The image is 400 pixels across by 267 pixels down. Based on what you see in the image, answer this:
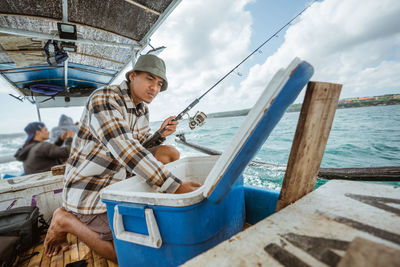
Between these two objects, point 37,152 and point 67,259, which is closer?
point 67,259

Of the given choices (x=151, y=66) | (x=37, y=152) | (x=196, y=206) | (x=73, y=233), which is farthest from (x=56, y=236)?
(x=37, y=152)

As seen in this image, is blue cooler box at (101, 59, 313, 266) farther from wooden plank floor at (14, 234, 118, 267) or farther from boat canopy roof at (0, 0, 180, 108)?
boat canopy roof at (0, 0, 180, 108)

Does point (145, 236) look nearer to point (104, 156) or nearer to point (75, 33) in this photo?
point (104, 156)

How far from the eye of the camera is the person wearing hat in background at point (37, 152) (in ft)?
9.35

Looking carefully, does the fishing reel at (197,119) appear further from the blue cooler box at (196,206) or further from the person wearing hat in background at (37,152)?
Answer: the person wearing hat in background at (37,152)

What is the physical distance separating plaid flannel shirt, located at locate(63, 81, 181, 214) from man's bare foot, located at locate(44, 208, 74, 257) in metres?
0.09

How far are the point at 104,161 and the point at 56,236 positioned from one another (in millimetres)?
854

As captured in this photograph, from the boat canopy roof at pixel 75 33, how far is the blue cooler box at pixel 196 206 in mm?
2261

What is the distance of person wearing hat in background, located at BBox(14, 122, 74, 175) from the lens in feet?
9.35

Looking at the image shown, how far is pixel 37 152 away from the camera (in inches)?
112

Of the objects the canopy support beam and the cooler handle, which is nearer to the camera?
the cooler handle

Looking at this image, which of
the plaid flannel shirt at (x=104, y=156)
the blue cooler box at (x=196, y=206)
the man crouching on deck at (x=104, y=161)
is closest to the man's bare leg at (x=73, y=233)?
the man crouching on deck at (x=104, y=161)

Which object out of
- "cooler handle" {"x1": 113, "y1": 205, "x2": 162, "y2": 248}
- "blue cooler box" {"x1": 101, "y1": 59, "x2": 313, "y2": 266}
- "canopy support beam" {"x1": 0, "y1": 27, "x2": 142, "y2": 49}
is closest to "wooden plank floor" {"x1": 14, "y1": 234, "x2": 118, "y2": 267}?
"blue cooler box" {"x1": 101, "y1": 59, "x2": 313, "y2": 266}

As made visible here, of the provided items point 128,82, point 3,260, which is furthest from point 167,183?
point 3,260
